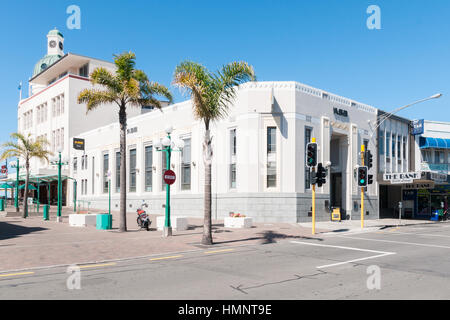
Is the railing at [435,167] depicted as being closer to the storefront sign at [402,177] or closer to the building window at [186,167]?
the storefront sign at [402,177]

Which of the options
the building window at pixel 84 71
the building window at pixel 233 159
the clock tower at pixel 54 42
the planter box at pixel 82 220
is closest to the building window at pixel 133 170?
the building window at pixel 233 159

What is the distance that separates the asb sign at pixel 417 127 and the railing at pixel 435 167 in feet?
12.6

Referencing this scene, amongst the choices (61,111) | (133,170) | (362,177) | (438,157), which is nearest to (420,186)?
(438,157)

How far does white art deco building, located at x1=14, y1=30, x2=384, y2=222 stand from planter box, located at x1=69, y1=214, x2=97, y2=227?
13.3 ft

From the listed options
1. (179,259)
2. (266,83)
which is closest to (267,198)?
(266,83)

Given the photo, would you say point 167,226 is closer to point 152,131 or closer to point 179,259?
point 179,259

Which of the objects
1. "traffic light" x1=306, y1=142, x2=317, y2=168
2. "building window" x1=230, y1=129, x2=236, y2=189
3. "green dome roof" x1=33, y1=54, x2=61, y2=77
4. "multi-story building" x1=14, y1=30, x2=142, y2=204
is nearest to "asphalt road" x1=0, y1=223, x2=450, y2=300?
"traffic light" x1=306, y1=142, x2=317, y2=168

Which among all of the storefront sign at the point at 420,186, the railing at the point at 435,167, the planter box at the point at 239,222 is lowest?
the planter box at the point at 239,222

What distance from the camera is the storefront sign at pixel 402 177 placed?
104ft

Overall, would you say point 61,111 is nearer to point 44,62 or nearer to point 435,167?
point 44,62

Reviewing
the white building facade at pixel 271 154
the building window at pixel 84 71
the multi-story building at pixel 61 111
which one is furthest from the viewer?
the building window at pixel 84 71

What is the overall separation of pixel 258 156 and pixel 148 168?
14065 millimetres

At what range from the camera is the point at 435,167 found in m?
42.3
